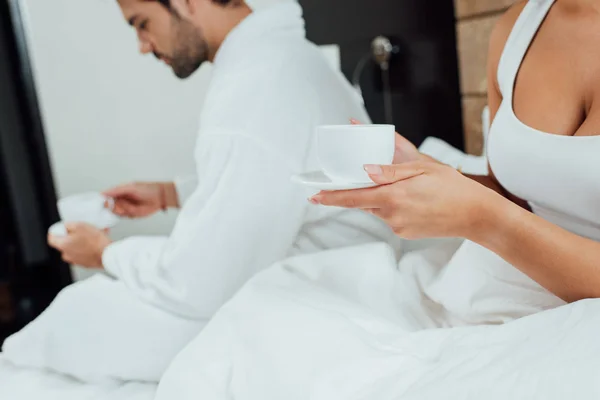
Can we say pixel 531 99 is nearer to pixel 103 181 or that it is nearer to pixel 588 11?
pixel 588 11

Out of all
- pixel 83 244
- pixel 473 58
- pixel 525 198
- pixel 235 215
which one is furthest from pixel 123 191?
pixel 473 58

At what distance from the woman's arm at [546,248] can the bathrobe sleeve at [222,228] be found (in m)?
0.42

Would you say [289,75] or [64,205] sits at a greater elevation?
[289,75]

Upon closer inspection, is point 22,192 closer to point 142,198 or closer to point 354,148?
point 142,198

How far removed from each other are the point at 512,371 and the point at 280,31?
0.88 metres

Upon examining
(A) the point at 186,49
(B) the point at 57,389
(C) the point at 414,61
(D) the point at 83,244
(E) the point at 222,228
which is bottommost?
(B) the point at 57,389

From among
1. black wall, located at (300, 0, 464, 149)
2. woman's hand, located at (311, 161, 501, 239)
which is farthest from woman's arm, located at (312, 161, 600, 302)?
black wall, located at (300, 0, 464, 149)

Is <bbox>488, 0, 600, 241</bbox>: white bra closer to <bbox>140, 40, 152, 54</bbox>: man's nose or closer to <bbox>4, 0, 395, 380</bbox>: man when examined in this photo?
<bbox>4, 0, 395, 380</bbox>: man

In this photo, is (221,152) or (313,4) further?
(313,4)

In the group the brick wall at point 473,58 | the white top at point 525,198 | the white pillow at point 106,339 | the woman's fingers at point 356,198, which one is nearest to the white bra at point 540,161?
the white top at point 525,198

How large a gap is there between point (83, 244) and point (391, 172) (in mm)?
836

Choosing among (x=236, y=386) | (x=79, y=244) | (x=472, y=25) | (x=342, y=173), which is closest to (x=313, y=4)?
(x=472, y=25)

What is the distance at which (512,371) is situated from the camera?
620 mm

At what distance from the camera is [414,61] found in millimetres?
1962
